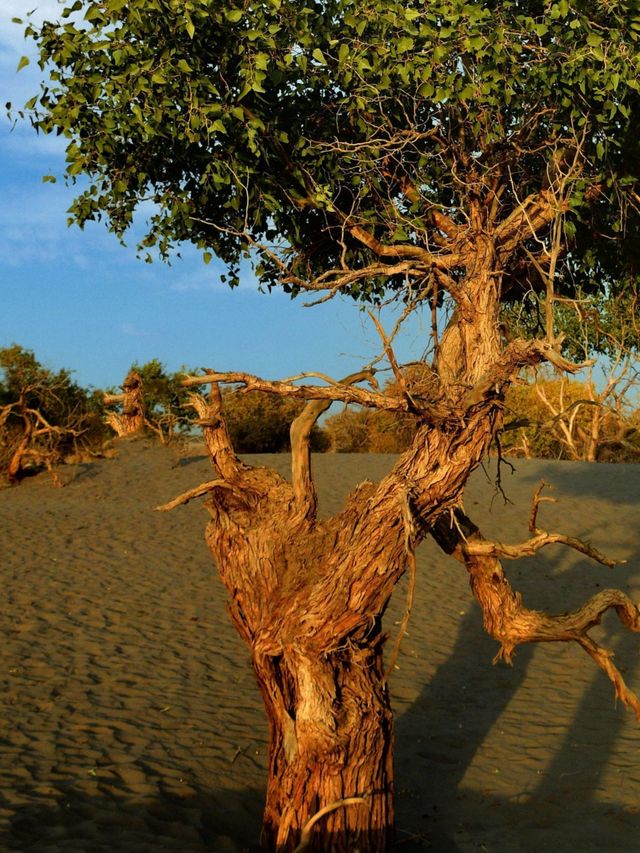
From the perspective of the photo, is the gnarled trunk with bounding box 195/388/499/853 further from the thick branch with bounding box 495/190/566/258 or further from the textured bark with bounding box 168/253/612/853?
the thick branch with bounding box 495/190/566/258

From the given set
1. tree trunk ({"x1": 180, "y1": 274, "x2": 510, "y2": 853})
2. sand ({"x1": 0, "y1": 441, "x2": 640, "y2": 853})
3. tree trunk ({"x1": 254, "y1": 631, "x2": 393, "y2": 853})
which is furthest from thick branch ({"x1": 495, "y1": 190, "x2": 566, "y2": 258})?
tree trunk ({"x1": 254, "y1": 631, "x2": 393, "y2": 853})

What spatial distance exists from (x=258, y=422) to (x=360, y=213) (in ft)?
85.5

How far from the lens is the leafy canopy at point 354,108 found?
8938 mm

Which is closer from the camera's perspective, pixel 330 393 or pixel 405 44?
pixel 330 393

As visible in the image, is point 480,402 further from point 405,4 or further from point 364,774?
point 405,4

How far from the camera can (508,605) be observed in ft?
24.2

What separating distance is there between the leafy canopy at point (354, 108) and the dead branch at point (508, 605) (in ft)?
7.74

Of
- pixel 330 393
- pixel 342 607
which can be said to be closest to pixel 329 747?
pixel 342 607

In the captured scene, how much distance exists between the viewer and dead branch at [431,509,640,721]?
7078mm

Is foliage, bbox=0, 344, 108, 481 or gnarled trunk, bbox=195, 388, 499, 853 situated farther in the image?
foliage, bbox=0, 344, 108, 481

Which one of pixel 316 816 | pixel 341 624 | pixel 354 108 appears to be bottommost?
pixel 316 816

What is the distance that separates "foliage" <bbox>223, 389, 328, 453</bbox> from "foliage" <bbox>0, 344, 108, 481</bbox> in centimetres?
A: 503

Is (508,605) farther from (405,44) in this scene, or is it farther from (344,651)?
A: (405,44)

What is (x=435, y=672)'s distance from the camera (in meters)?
12.9
